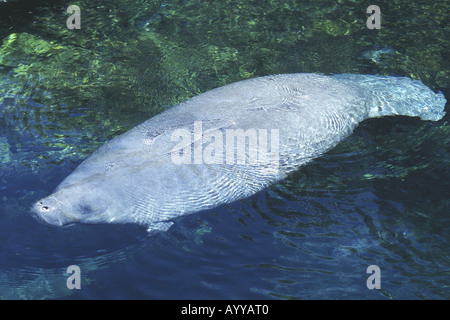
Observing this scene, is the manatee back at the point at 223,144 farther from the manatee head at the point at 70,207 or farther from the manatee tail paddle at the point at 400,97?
the manatee tail paddle at the point at 400,97

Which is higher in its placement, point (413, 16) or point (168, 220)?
point (413, 16)

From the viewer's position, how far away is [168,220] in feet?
16.1

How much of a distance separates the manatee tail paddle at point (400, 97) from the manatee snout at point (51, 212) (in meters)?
3.75

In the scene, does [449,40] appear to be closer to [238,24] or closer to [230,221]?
[238,24]

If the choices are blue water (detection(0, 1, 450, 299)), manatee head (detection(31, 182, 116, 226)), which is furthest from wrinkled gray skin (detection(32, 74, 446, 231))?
blue water (detection(0, 1, 450, 299))

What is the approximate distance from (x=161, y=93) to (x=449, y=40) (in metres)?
4.58

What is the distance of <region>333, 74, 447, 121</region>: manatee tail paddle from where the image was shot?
6.34 meters

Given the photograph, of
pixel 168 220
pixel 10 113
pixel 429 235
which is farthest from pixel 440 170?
pixel 10 113

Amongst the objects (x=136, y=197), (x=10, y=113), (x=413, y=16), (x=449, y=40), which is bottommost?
(x=136, y=197)

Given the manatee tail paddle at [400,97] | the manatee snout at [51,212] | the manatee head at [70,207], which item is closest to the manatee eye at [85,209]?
the manatee head at [70,207]

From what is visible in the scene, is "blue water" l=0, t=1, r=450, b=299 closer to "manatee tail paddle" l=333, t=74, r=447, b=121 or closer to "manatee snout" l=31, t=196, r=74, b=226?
"manatee snout" l=31, t=196, r=74, b=226

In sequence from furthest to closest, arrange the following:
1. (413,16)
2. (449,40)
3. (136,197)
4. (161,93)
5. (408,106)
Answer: (413,16)
(449,40)
(161,93)
(408,106)
(136,197)

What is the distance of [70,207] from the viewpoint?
15.5ft

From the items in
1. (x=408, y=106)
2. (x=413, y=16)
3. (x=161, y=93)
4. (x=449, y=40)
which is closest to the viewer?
(x=408, y=106)
